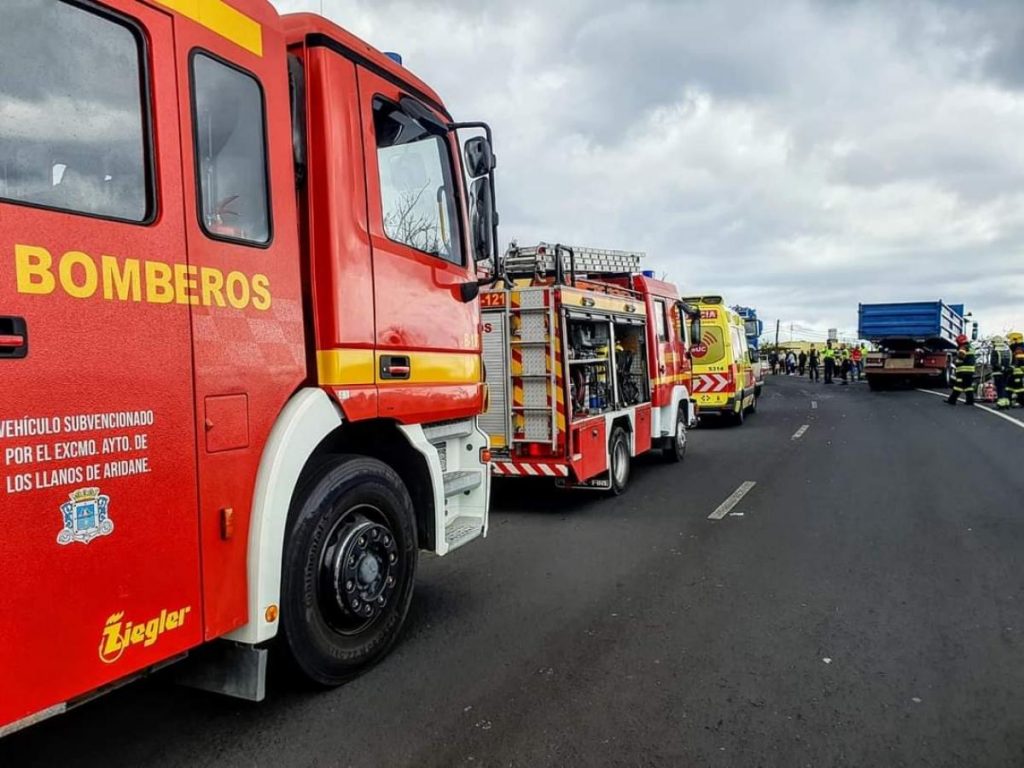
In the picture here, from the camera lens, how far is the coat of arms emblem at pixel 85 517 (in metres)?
2.23

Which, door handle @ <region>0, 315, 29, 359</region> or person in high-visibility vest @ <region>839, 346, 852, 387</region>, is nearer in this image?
door handle @ <region>0, 315, 29, 359</region>

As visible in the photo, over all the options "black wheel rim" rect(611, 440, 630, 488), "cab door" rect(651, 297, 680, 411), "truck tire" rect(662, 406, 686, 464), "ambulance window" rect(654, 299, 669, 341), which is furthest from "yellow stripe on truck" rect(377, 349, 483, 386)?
"truck tire" rect(662, 406, 686, 464)

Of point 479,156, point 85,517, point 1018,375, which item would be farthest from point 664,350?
point 1018,375

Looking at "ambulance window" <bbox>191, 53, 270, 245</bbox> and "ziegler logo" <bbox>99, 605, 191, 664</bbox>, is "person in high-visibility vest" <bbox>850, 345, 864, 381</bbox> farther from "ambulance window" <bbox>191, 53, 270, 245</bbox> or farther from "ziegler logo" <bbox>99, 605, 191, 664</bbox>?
"ziegler logo" <bbox>99, 605, 191, 664</bbox>

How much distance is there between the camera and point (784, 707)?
3.30 metres

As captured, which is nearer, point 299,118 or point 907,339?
point 299,118

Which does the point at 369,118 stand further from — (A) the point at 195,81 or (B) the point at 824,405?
(B) the point at 824,405

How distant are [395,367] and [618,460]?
Answer: 5.20 meters

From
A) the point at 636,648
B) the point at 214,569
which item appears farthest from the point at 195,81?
the point at 636,648

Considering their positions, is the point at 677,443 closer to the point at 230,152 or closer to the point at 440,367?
the point at 440,367

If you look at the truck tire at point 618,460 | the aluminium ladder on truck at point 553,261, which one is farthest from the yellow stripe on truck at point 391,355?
the truck tire at point 618,460

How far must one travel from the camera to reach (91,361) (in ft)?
7.50

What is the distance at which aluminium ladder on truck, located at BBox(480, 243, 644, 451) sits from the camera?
23.4 feet

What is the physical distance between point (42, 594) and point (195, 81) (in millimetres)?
1853
